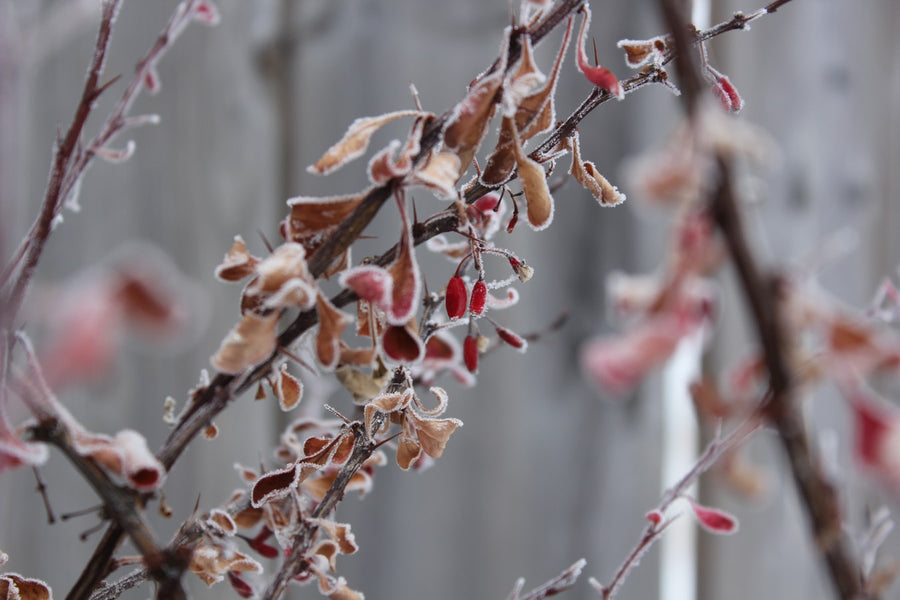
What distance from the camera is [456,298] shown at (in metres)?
0.27

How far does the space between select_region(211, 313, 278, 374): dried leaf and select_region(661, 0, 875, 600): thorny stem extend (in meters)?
0.13

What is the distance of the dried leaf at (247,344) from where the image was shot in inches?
7.9

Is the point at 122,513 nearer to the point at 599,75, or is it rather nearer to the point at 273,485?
the point at 273,485

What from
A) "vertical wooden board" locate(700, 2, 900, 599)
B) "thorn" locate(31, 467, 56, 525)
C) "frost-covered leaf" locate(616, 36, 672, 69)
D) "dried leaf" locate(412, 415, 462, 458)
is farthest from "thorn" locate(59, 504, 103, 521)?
"vertical wooden board" locate(700, 2, 900, 599)

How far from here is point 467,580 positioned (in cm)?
72

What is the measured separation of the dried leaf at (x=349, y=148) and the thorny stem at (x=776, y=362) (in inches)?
4.3

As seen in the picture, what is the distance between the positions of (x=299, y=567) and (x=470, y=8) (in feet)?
1.93

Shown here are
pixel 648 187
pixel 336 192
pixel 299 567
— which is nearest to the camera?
pixel 648 187

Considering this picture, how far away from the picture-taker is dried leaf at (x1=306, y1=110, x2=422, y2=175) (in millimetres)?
215

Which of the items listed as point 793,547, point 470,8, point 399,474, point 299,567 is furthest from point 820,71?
point 299,567

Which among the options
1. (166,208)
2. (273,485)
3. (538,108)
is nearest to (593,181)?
(538,108)

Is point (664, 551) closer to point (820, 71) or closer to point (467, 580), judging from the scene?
point (467, 580)

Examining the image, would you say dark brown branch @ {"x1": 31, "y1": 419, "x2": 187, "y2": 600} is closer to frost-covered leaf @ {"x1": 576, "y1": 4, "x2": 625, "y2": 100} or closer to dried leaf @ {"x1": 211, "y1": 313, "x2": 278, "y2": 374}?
dried leaf @ {"x1": 211, "y1": 313, "x2": 278, "y2": 374}

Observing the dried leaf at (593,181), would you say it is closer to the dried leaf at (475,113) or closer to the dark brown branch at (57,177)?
the dried leaf at (475,113)
